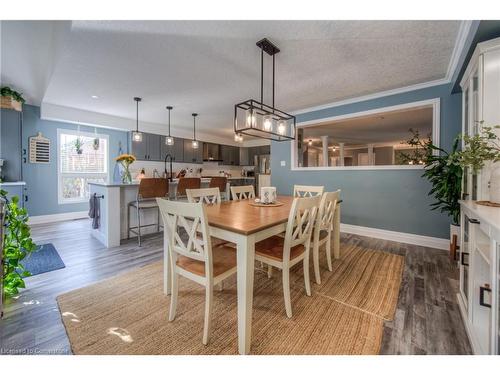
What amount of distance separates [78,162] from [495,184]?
6630 millimetres

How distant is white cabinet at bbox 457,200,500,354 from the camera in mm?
997

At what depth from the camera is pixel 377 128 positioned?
18.6 ft

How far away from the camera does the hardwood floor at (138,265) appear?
52.3 inches

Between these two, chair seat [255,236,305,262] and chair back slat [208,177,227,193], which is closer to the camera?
chair seat [255,236,305,262]

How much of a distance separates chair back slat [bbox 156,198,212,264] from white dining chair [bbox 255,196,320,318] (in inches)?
20.3

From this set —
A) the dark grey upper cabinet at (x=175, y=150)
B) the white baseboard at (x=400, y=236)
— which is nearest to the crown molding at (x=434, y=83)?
the white baseboard at (x=400, y=236)

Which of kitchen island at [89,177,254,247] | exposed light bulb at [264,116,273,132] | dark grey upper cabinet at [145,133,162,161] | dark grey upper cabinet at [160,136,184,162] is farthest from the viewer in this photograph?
dark grey upper cabinet at [160,136,184,162]

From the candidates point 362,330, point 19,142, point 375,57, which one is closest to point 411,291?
point 362,330

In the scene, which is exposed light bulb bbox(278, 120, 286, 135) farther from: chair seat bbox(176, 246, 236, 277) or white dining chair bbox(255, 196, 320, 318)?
chair seat bbox(176, 246, 236, 277)

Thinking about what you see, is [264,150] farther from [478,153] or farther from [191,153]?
[478,153]

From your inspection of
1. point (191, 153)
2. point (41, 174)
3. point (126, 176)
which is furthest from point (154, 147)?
point (126, 176)

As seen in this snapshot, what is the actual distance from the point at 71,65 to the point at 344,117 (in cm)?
410

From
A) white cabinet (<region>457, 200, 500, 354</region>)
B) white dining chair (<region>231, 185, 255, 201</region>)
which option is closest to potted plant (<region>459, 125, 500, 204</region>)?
white cabinet (<region>457, 200, 500, 354</region>)
